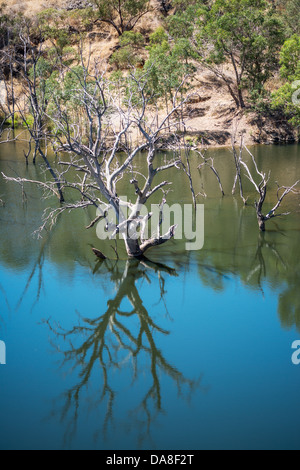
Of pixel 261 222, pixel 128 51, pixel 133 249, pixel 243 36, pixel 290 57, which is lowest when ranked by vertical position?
pixel 133 249

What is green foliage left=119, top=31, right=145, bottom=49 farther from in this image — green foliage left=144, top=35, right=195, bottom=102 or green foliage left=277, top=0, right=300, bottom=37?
green foliage left=277, top=0, right=300, bottom=37

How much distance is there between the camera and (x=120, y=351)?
14.0m

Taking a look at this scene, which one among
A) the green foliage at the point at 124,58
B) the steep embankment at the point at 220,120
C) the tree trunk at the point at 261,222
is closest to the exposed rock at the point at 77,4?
the steep embankment at the point at 220,120

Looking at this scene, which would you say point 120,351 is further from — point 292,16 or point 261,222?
point 292,16

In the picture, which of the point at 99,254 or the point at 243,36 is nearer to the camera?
the point at 99,254

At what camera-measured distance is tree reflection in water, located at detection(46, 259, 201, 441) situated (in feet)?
37.8

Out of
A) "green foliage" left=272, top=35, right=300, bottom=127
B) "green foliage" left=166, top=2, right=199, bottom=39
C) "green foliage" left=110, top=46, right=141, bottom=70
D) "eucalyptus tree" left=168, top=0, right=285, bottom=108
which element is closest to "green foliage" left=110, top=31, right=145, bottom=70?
"green foliage" left=110, top=46, right=141, bottom=70

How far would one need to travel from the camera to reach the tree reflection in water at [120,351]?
11.5 m

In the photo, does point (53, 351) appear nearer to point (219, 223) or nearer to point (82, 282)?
point (82, 282)

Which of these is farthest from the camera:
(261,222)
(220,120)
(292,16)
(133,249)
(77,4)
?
(77,4)

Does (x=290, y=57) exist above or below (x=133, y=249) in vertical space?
above

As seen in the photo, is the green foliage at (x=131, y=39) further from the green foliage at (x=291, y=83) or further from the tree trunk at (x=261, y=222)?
the tree trunk at (x=261, y=222)

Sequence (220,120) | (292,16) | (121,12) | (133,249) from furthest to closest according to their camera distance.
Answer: (121,12) < (292,16) < (220,120) < (133,249)

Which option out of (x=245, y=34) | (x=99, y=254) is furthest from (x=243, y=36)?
(x=99, y=254)
